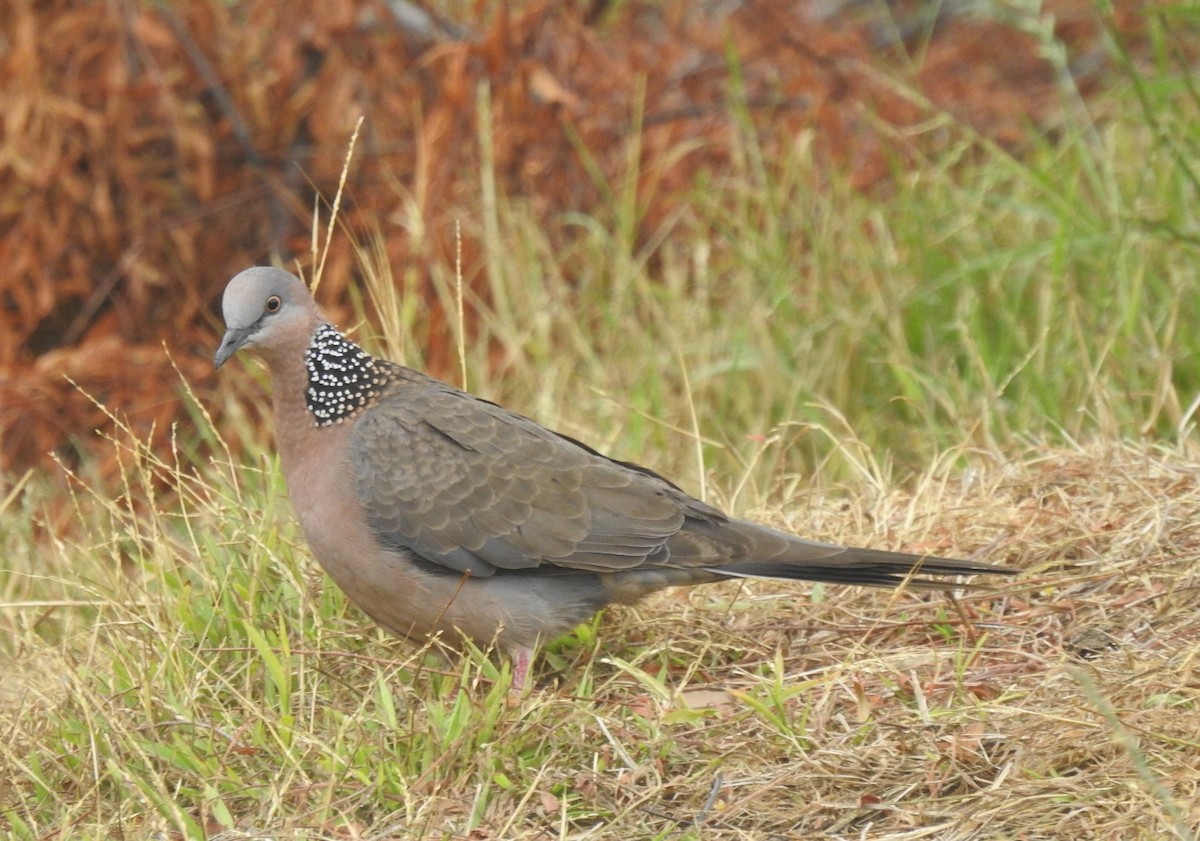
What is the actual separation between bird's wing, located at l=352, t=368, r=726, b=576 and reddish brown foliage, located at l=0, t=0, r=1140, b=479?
2.37m

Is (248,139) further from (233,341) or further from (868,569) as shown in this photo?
(868,569)

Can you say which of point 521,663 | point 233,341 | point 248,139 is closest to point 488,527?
point 521,663

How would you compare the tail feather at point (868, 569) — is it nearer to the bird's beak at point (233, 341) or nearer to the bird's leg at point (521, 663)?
the bird's leg at point (521, 663)

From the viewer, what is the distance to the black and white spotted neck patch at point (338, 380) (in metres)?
3.92

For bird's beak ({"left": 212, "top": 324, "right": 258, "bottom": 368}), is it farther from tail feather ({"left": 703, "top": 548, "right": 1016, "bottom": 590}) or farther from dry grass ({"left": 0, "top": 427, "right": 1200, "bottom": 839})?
tail feather ({"left": 703, "top": 548, "right": 1016, "bottom": 590})

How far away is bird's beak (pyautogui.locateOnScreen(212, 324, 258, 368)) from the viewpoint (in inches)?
153

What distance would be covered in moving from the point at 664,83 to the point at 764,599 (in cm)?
387

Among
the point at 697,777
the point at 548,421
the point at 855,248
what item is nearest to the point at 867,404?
the point at 855,248

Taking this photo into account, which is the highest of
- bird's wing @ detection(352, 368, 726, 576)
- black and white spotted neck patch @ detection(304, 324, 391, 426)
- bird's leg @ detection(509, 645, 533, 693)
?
black and white spotted neck patch @ detection(304, 324, 391, 426)

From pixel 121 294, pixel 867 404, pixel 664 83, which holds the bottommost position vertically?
pixel 867 404

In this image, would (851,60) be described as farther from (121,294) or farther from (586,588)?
(586,588)

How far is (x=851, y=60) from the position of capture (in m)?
7.54

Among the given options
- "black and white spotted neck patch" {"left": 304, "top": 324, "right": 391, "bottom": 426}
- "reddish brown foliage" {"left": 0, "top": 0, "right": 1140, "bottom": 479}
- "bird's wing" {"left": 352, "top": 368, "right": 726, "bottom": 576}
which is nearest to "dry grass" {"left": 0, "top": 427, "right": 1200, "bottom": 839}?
"bird's wing" {"left": 352, "top": 368, "right": 726, "bottom": 576}

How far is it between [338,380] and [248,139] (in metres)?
3.11
